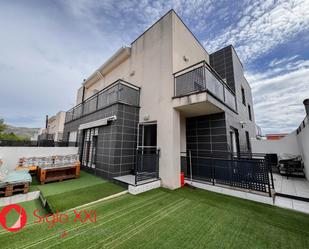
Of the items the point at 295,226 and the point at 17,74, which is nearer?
the point at 295,226

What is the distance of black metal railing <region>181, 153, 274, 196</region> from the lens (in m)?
3.98

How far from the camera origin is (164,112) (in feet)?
18.3

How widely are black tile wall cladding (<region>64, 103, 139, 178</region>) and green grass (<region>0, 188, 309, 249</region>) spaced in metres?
2.18

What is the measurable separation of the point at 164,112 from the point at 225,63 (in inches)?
268

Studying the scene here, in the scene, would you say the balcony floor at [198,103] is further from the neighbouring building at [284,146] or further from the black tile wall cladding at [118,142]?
the neighbouring building at [284,146]

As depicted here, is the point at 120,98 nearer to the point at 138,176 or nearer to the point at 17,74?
the point at 138,176

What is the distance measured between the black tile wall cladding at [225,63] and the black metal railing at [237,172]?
5.76 m

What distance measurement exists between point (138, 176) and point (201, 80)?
15.1 ft

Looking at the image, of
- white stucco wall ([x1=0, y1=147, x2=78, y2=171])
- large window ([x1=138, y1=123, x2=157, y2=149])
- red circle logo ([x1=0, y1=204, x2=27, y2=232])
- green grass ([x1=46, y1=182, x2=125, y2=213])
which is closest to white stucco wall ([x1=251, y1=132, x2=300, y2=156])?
large window ([x1=138, y1=123, x2=157, y2=149])

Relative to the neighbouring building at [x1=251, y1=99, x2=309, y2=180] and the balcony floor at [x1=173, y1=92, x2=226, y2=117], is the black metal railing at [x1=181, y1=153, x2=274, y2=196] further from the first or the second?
the neighbouring building at [x1=251, y1=99, x2=309, y2=180]

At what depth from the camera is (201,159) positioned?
5.67m

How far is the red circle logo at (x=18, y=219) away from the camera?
2.43m

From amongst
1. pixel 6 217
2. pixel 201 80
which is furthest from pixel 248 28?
pixel 6 217

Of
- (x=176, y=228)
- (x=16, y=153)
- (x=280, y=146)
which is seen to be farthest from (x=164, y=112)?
(x=280, y=146)
